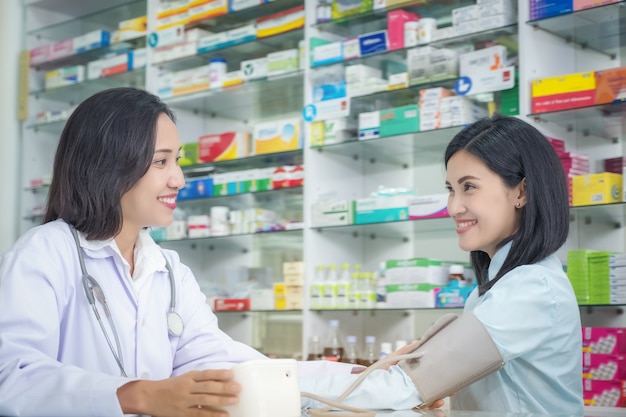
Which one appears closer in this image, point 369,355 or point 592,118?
point 592,118

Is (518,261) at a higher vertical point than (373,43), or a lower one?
lower

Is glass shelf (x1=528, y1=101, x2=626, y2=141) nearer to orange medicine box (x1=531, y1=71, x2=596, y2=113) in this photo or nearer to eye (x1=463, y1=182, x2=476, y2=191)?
orange medicine box (x1=531, y1=71, x2=596, y2=113)

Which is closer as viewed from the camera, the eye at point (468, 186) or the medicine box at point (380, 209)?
the eye at point (468, 186)

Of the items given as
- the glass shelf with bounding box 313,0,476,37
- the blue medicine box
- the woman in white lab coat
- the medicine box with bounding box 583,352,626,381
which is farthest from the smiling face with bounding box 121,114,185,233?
the glass shelf with bounding box 313,0,476,37

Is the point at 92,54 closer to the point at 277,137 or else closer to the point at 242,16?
the point at 242,16

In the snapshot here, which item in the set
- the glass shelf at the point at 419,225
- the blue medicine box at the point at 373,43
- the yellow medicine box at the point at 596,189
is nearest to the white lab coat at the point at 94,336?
the yellow medicine box at the point at 596,189

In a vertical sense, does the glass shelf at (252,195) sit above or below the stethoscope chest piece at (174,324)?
above

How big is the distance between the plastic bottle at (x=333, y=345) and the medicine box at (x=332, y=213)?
53 centimetres

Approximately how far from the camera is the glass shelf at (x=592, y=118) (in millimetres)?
3826

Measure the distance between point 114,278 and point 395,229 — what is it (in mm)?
2831

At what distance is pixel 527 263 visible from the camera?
2.22 m

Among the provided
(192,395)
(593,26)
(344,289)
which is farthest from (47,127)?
(192,395)

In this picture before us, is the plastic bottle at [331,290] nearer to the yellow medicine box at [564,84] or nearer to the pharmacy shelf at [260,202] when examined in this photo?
the pharmacy shelf at [260,202]

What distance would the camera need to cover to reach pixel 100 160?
81.8 inches
